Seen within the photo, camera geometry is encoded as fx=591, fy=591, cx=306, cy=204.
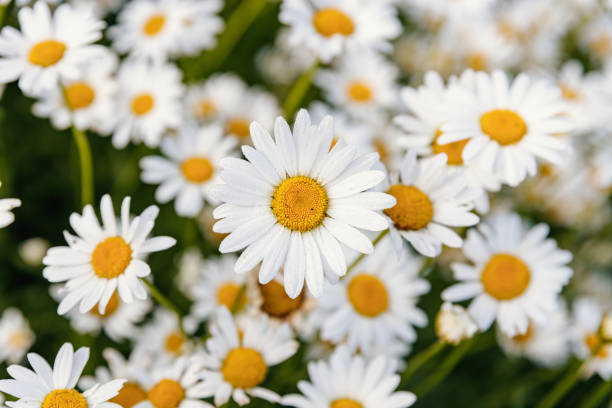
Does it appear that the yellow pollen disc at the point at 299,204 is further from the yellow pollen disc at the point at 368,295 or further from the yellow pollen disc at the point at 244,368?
the yellow pollen disc at the point at 368,295

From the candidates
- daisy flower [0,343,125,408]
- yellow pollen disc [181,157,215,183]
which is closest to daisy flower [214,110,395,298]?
daisy flower [0,343,125,408]

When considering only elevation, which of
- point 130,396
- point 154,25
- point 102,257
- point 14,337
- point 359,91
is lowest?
point 14,337

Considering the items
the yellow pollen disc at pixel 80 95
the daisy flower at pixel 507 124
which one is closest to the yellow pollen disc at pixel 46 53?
the yellow pollen disc at pixel 80 95

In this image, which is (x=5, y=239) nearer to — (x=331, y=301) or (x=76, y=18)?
(x=76, y=18)

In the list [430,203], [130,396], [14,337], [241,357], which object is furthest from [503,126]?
[14,337]

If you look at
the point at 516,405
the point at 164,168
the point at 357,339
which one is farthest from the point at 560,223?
the point at 164,168

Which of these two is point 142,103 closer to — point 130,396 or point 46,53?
point 46,53
